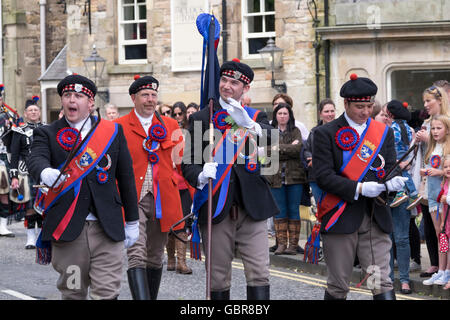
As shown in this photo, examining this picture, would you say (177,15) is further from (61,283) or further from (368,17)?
(61,283)

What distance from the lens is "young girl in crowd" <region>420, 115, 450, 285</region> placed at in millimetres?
9758

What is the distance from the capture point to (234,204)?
7215mm

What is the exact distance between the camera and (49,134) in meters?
6.71

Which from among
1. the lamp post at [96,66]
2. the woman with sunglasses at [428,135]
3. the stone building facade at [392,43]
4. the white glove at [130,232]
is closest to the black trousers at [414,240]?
the woman with sunglasses at [428,135]

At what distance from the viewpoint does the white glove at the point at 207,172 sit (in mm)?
7012

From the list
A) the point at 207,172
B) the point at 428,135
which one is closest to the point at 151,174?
the point at 207,172

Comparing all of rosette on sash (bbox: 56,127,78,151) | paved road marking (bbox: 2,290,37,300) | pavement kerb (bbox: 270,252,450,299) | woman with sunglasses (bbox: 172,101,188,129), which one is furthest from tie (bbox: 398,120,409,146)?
rosette on sash (bbox: 56,127,78,151)

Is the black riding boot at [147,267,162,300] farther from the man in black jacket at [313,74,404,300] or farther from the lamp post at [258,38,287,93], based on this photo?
the lamp post at [258,38,287,93]

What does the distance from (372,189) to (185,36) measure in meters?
14.6

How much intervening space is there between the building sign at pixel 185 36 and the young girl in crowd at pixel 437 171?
452 inches

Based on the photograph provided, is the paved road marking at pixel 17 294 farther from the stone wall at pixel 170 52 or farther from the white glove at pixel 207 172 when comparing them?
the stone wall at pixel 170 52

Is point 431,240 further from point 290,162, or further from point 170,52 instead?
point 170,52

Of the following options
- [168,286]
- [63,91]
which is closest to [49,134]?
[63,91]

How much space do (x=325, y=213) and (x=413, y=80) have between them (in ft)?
39.7
